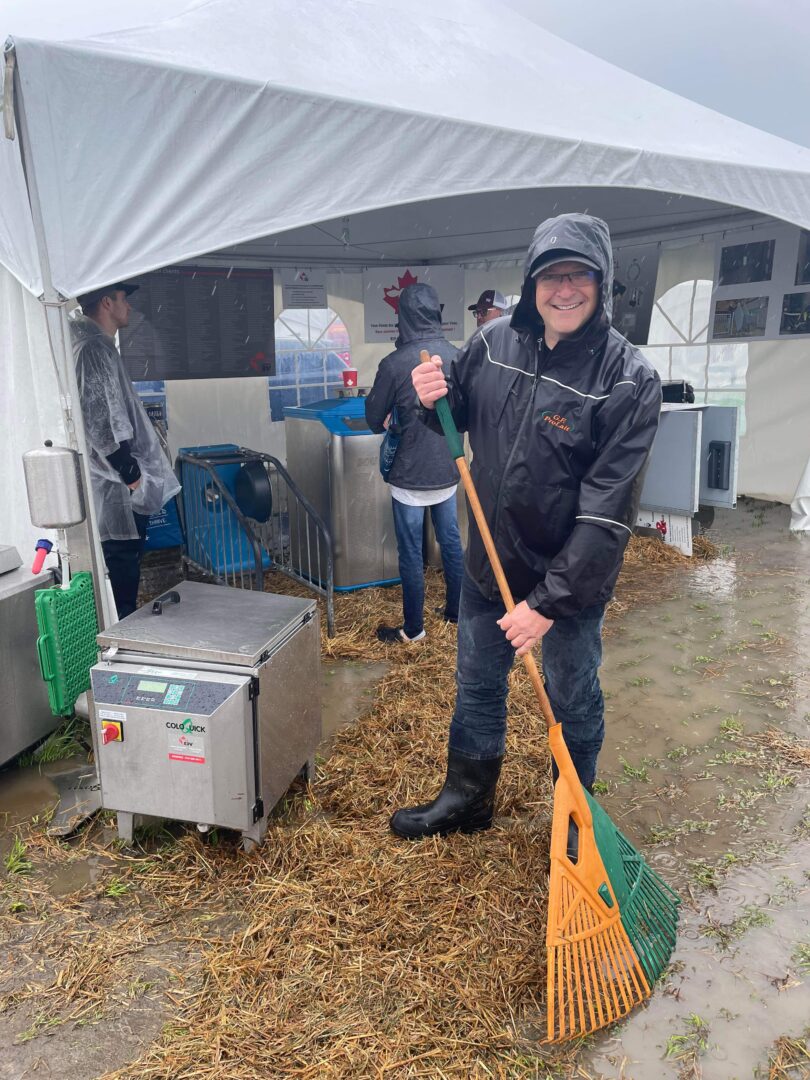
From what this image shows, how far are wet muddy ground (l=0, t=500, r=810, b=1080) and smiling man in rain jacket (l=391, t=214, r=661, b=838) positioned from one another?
0.59 m

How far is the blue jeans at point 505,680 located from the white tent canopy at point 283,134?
1567 millimetres

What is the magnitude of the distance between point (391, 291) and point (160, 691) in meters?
5.81

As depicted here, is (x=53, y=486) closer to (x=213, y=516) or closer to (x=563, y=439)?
(x=563, y=439)

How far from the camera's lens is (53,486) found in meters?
2.64

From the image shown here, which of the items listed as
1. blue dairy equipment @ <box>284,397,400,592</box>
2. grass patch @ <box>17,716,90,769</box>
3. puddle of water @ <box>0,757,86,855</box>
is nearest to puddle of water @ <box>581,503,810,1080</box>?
blue dairy equipment @ <box>284,397,400,592</box>

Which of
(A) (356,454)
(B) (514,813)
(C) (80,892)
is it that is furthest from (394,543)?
(C) (80,892)

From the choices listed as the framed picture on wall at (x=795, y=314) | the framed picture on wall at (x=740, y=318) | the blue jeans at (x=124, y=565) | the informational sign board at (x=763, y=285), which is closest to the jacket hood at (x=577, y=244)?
the blue jeans at (x=124, y=565)

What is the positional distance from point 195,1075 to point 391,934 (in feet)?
2.14

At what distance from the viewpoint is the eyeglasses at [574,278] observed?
2.08 m

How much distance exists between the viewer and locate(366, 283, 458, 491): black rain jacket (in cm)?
405

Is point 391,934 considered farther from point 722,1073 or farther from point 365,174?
point 365,174

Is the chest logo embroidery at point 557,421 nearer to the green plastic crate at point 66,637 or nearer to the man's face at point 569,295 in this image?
the man's face at point 569,295

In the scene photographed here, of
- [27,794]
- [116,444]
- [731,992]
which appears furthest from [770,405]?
[27,794]

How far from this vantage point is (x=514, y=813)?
9.39 feet
